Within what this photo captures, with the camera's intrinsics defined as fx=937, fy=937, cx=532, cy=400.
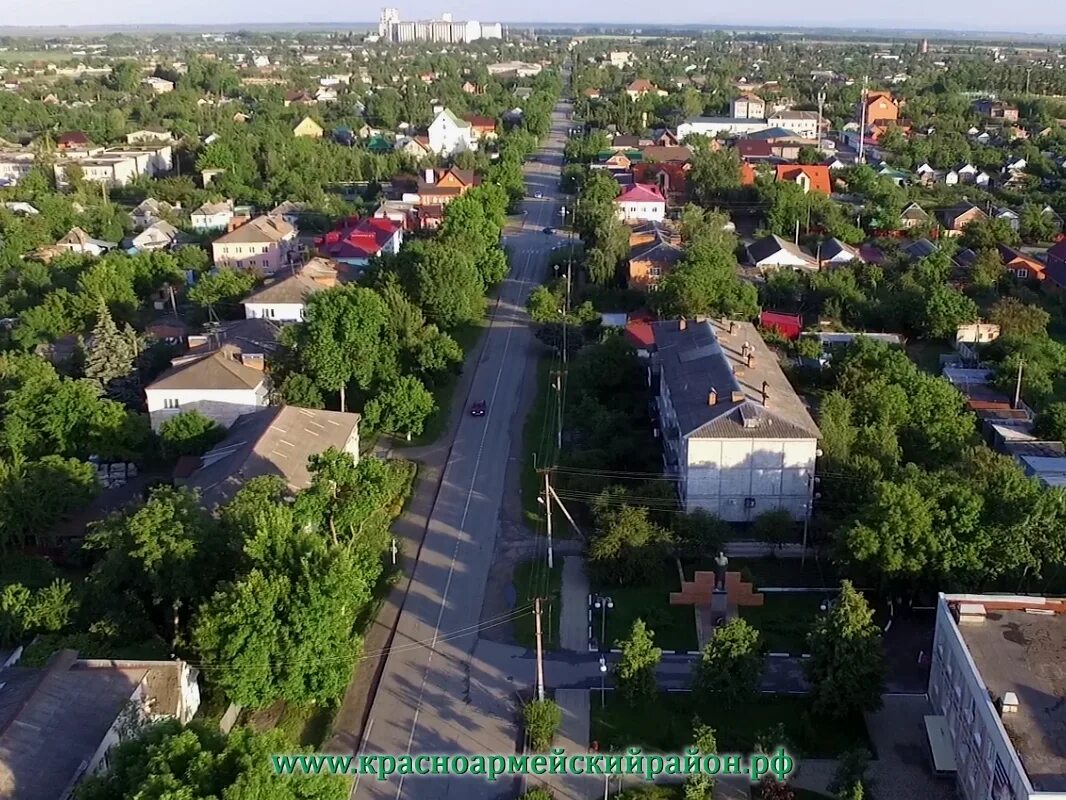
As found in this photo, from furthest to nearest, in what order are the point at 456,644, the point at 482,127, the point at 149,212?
the point at 482,127
the point at 149,212
the point at 456,644

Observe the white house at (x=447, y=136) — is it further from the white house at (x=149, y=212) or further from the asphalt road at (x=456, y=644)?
the asphalt road at (x=456, y=644)

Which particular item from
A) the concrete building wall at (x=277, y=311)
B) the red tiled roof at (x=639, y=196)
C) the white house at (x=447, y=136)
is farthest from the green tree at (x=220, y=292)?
the white house at (x=447, y=136)

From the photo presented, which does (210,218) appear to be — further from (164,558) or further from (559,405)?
(164,558)

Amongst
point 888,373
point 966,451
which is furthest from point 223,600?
point 888,373

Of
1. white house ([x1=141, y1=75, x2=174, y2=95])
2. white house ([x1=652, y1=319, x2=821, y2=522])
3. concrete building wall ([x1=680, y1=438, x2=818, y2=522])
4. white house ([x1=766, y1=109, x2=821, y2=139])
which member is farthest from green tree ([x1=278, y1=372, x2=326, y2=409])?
white house ([x1=141, y1=75, x2=174, y2=95])

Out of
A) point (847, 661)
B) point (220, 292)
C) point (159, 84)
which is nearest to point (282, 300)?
point (220, 292)

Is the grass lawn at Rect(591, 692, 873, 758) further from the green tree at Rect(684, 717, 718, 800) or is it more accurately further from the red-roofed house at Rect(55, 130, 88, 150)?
the red-roofed house at Rect(55, 130, 88, 150)
